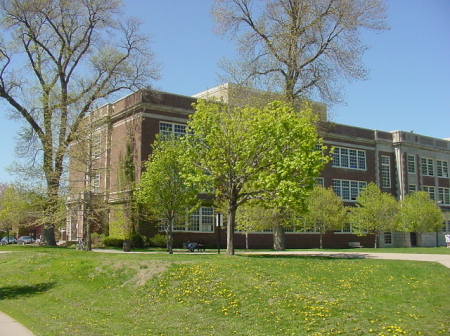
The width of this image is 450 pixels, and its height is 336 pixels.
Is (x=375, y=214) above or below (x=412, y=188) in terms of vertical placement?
below

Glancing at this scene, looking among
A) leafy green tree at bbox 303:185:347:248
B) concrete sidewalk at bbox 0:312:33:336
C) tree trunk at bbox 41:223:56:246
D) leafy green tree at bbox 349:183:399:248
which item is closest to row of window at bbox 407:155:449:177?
leafy green tree at bbox 349:183:399:248

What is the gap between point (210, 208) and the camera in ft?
143

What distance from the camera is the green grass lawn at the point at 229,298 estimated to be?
11.3 m

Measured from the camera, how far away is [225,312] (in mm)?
12422

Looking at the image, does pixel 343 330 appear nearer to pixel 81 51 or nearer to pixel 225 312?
pixel 225 312

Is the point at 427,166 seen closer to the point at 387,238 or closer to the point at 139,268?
the point at 387,238

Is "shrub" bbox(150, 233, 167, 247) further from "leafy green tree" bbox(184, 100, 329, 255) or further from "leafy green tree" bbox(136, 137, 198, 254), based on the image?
"leafy green tree" bbox(184, 100, 329, 255)

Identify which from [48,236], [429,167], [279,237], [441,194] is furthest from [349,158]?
[48,236]

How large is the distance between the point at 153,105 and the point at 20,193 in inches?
529

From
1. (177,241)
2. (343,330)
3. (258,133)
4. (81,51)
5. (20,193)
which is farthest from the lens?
(177,241)

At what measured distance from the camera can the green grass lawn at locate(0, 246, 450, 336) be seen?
36.9 feet

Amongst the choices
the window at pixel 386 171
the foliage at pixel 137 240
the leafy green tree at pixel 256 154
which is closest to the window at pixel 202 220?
the foliage at pixel 137 240

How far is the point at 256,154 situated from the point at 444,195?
47000 mm

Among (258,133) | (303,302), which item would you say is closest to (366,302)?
(303,302)
